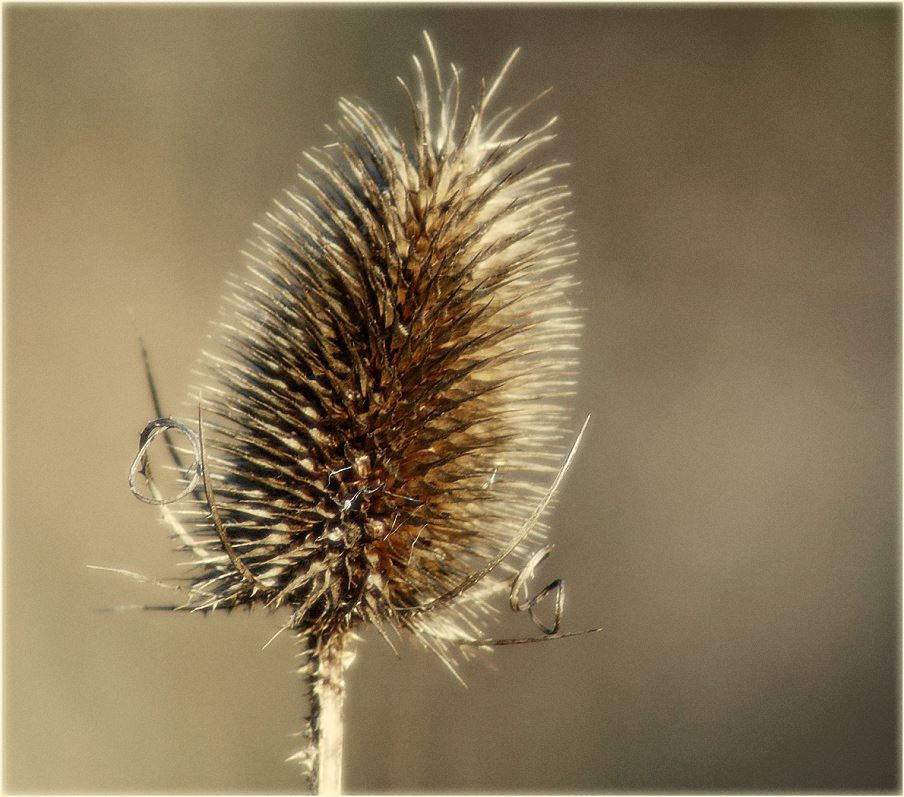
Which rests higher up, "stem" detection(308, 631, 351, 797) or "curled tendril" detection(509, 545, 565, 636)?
"curled tendril" detection(509, 545, 565, 636)

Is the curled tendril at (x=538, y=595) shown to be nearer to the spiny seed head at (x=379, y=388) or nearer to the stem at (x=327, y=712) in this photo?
the spiny seed head at (x=379, y=388)

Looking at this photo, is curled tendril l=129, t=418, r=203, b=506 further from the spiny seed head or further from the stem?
the stem

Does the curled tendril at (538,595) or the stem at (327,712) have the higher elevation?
the curled tendril at (538,595)

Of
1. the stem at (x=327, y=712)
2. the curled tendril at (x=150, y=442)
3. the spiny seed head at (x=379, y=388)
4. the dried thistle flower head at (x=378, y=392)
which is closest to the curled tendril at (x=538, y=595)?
the dried thistle flower head at (x=378, y=392)


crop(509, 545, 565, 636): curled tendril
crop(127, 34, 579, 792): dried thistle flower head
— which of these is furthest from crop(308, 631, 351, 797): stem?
crop(509, 545, 565, 636): curled tendril

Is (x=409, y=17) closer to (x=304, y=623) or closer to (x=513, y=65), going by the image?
(x=513, y=65)

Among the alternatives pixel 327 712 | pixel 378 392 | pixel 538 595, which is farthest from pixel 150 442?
pixel 538 595

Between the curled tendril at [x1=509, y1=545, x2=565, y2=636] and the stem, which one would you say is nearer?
the curled tendril at [x1=509, y1=545, x2=565, y2=636]

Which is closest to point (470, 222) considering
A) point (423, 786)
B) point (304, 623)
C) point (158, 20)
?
point (304, 623)
